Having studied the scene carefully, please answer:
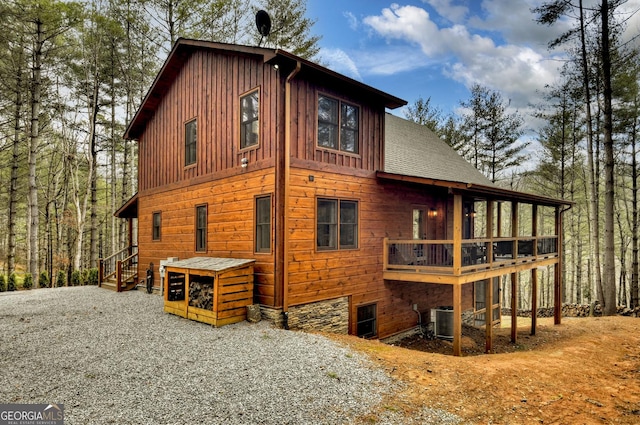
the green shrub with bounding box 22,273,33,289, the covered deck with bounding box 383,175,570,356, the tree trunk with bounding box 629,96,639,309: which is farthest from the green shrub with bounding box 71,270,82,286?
the tree trunk with bounding box 629,96,639,309

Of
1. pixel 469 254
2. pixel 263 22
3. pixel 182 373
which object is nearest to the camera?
pixel 182 373

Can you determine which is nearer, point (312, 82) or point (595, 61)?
point (312, 82)

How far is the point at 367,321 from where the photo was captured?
33.2 feet

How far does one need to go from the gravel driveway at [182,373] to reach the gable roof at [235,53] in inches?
248

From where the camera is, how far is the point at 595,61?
1470 centimetres

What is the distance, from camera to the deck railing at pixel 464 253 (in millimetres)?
9703

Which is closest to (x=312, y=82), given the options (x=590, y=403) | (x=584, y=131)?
(x=590, y=403)

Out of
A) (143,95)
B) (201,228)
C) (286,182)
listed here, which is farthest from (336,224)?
(143,95)

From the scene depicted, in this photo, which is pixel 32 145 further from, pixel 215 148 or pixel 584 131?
pixel 584 131

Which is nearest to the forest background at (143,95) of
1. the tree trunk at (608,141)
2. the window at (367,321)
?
the tree trunk at (608,141)

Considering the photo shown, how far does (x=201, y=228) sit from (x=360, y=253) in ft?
16.9

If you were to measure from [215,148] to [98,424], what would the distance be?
7.87 m

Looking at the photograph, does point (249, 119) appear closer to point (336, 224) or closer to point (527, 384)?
point (336, 224)

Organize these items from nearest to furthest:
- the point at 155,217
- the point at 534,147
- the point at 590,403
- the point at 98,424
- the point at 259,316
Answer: the point at 98,424 < the point at 590,403 < the point at 259,316 < the point at 155,217 < the point at 534,147
